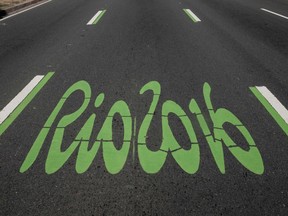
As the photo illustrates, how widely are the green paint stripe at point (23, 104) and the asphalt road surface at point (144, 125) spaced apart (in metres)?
0.02

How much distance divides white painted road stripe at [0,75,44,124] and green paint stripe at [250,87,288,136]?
3817 millimetres

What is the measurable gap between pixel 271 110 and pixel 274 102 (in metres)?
0.28

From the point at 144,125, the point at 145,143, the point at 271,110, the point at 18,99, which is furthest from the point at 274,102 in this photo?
the point at 18,99

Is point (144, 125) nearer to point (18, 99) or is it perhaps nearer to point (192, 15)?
point (18, 99)

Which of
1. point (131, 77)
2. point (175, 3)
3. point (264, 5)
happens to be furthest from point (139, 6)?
point (131, 77)

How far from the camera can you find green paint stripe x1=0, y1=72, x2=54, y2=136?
371cm

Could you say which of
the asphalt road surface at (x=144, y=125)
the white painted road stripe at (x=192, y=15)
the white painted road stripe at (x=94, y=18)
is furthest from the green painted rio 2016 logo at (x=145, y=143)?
the white painted road stripe at (x=192, y=15)

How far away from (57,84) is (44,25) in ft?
17.7

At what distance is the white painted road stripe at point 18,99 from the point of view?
398 centimetres

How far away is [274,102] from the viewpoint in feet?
13.8

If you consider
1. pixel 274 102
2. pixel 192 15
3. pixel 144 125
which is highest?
pixel 144 125

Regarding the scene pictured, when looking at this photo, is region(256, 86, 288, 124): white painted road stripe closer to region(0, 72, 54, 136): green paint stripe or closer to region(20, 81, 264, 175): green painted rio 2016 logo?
region(20, 81, 264, 175): green painted rio 2016 logo

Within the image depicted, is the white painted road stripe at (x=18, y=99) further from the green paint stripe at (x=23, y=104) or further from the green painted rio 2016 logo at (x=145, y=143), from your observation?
the green painted rio 2016 logo at (x=145, y=143)

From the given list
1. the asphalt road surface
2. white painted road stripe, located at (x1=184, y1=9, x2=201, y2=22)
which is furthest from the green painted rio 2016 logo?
white painted road stripe, located at (x1=184, y1=9, x2=201, y2=22)
